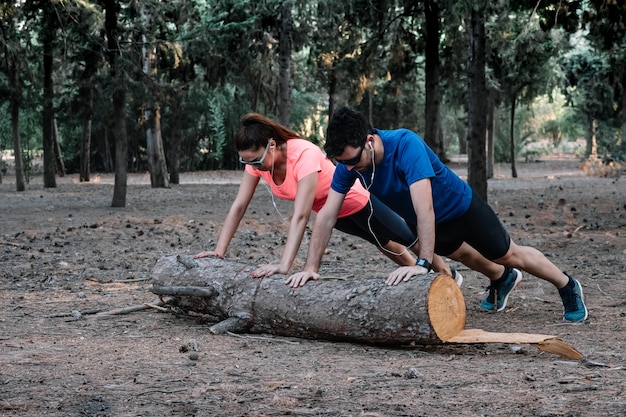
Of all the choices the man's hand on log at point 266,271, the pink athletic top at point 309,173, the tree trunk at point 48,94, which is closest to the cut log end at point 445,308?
the pink athletic top at point 309,173

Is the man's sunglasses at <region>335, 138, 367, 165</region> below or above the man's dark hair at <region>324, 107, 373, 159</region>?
below

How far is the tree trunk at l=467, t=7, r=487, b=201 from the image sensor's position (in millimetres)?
16812

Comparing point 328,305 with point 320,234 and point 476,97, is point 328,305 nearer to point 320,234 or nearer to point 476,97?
point 320,234

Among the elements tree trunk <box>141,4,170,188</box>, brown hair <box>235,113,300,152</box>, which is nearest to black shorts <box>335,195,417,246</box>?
brown hair <box>235,113,300,152</box>

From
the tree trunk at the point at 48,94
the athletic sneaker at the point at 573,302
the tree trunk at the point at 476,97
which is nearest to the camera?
the athletic sneaker at the point at 573,302

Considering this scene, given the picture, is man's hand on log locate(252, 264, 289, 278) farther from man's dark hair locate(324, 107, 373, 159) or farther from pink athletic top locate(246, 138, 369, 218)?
man's dark hair locate(324, 107, 373, 159)

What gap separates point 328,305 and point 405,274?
624 mm

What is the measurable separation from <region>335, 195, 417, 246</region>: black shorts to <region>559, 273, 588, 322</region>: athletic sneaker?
1.28m

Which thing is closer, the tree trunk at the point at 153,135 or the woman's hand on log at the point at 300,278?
the woman's hand on log at the point at 300,278

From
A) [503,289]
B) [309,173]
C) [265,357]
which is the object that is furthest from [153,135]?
[265,357]

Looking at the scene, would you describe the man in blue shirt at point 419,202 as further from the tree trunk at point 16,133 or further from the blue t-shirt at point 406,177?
the tree trunk at point 16,133

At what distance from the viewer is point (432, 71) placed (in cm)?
2333

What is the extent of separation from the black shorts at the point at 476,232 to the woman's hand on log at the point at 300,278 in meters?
0.95

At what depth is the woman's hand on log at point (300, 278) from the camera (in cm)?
640
